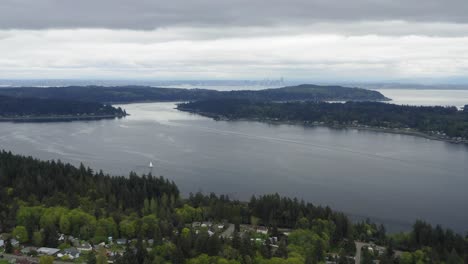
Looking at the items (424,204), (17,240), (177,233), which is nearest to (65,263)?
(17,240)

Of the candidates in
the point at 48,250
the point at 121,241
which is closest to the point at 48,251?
the point at 48,250

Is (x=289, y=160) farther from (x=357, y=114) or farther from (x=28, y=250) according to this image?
(x=357, y=114)

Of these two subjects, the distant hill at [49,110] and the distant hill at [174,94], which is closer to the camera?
the distant hill at [49,110]

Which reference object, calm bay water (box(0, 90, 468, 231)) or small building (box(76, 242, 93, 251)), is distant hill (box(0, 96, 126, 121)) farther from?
small building (box(76, 242, 93, 251))

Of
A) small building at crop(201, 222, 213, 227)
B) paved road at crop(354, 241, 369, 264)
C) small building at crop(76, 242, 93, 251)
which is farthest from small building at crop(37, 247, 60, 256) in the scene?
paved road at crop(354, 241, 369, 264)

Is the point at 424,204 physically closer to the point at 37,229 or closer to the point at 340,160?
the point at 340,160

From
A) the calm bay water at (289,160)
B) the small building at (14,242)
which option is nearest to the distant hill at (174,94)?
the calm bay water at (289,160)

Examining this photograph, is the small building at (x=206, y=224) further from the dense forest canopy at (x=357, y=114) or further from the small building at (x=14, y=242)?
the dense forest canopy at (x=357, y=114)
